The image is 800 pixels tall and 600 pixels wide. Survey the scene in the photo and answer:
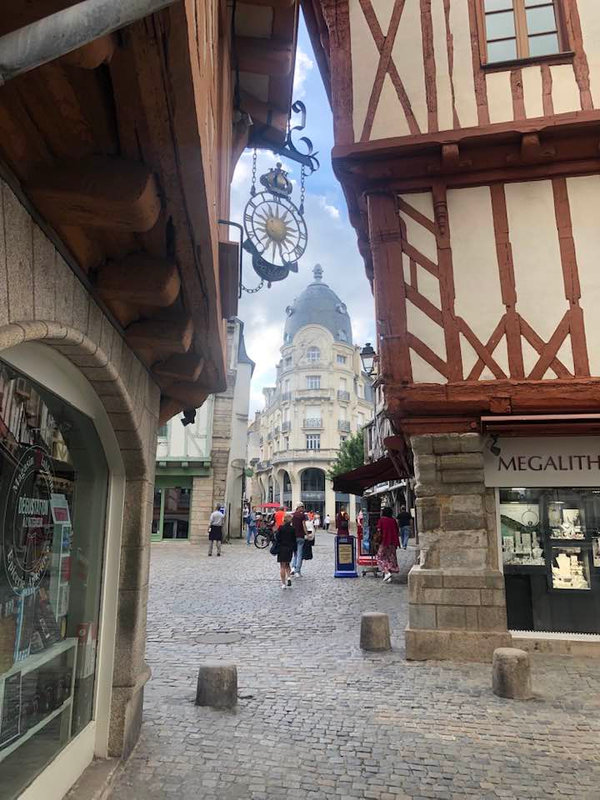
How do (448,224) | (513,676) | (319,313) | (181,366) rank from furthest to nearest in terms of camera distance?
(319,313) < (448,224) < (513,676) < (181,366)

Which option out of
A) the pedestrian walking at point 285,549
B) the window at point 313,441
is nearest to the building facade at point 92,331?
the pedestrian walking at point 285,549

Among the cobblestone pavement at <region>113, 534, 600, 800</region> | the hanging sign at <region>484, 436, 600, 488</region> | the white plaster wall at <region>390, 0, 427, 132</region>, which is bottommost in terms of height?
the cobblestone pavement at <region>113, 534, 600, 800</region>

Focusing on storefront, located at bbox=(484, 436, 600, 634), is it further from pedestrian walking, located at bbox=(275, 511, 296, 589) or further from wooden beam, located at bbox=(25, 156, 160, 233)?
wooden beam, located at bbox=(25, 156, 160, 233)

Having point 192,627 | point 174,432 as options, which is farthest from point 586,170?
point 174,432

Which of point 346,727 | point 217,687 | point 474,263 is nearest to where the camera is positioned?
point 346,727

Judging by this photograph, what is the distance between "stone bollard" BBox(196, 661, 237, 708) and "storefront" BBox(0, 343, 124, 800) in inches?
47.4

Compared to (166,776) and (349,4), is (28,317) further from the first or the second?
(349,4)

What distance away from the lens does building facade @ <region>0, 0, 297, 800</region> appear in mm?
1636

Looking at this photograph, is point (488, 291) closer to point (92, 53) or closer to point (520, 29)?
point (520, 29)

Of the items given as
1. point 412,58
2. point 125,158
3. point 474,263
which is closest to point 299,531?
point 474,263

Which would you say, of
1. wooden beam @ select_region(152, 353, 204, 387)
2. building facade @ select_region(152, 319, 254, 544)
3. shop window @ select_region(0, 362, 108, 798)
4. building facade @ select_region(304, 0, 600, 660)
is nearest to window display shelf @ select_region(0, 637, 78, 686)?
shop window @ select_region(0, 362, 108, 798)

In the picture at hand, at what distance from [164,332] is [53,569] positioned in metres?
1.40

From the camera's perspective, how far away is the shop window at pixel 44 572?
252cm

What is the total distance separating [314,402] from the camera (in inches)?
2008
